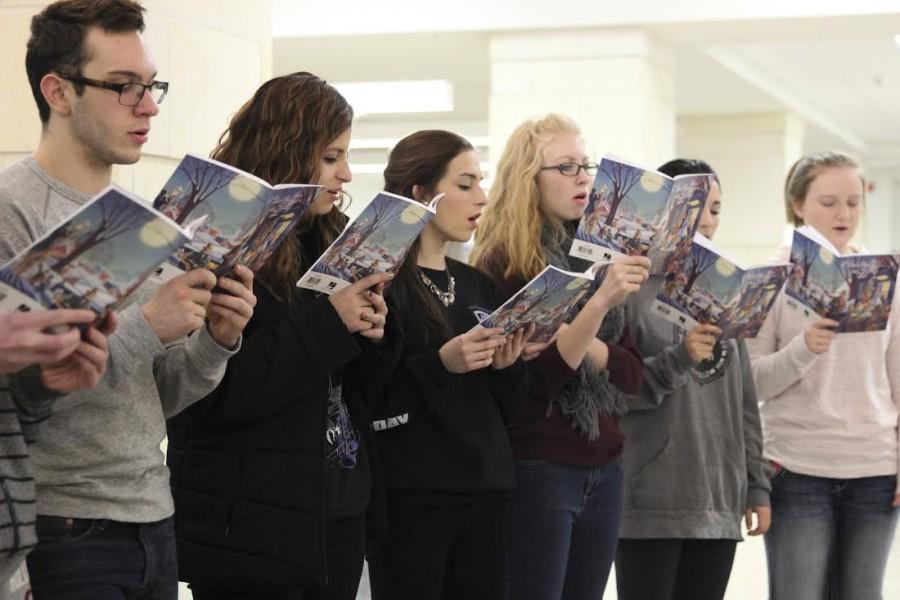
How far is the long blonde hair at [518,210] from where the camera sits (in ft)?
11.5

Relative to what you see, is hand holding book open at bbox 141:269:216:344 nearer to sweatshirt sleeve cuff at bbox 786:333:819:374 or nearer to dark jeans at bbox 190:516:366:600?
dark jeans at bbox 190:516:366:600

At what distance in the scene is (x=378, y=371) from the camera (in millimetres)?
2801

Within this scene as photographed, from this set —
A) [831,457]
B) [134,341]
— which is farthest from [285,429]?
[831,457]

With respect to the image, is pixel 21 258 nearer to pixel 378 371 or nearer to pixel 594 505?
pixel 378 371

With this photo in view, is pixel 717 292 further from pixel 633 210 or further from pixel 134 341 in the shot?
pixel 134 341

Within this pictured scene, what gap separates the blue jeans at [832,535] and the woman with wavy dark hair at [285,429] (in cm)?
167

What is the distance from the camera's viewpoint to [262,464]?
2.55 meters

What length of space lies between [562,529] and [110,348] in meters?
1.50

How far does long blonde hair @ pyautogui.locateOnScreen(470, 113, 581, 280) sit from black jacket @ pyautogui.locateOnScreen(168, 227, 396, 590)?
3.26 ft

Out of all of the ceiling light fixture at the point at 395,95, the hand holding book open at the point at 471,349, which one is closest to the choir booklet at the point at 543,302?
the hand holding book open at the point at 471,349

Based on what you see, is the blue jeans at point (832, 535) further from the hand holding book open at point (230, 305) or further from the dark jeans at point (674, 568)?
the hand holding book open at point (230, 305)

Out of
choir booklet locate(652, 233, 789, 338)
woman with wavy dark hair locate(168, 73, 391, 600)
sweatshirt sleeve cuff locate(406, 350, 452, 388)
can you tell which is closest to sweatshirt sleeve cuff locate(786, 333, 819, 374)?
choir booklet locate(652, 233, 789, 338)

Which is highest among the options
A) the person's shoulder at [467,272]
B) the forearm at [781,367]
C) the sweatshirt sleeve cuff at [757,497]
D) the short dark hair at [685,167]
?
the short dark hair at [685,167]

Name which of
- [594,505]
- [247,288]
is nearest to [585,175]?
[594,505]
